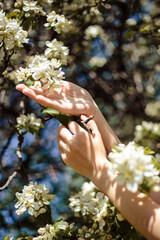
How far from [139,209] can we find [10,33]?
3.42 ft

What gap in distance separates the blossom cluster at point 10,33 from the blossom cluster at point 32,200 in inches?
27.1

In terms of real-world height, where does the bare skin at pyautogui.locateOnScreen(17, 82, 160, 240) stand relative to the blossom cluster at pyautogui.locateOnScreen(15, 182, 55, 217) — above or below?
above

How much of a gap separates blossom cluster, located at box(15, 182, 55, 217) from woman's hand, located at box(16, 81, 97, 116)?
1.27ft

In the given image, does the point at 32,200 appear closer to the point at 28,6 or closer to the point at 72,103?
the point at 72,103

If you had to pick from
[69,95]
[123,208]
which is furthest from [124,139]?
[123,208]

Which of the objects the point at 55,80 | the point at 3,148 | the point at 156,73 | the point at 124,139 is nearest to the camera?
the point at 55,80

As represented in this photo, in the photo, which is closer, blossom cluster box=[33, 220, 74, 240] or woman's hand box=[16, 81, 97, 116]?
woman's hand box=[16, 81, 97, 116]

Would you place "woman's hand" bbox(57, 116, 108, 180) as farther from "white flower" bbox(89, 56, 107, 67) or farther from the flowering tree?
"white flower" bbox(89, 56, 107, 67)

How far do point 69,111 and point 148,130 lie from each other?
0.67 metres

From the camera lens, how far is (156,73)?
9.56 feet

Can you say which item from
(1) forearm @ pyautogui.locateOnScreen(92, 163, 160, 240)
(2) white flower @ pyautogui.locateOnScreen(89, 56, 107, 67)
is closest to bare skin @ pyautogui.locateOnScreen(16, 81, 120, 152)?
(1) forearm @ pyautogui.locateOnScreen(92, 163, 160, 240)

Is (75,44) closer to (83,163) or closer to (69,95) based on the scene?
(69,95)

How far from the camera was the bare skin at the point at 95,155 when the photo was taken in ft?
2.97

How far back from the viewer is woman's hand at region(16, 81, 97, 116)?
116 centimetres
